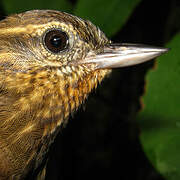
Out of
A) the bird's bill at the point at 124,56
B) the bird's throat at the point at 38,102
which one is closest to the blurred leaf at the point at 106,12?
the bird's bill at the point at 124,56

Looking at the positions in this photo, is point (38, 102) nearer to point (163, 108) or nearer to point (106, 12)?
point (163, 108)

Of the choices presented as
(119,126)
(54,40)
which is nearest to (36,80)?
(54,40)

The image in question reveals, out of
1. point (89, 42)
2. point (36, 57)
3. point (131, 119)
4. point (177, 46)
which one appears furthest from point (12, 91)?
point (131, 119)

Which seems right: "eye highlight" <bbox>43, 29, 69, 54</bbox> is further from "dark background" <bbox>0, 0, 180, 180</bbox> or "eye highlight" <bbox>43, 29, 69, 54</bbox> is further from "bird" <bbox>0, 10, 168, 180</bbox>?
"dark background" <bbox>0, 0, 180, 180</bbox>

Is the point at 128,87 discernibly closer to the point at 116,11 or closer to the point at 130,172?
the point at 130,172

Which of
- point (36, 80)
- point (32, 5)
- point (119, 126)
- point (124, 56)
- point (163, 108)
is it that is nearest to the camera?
point (36, 80)

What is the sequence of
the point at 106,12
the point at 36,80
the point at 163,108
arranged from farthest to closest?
the point at 106,12
the point at 163,108
the point at 36,80
